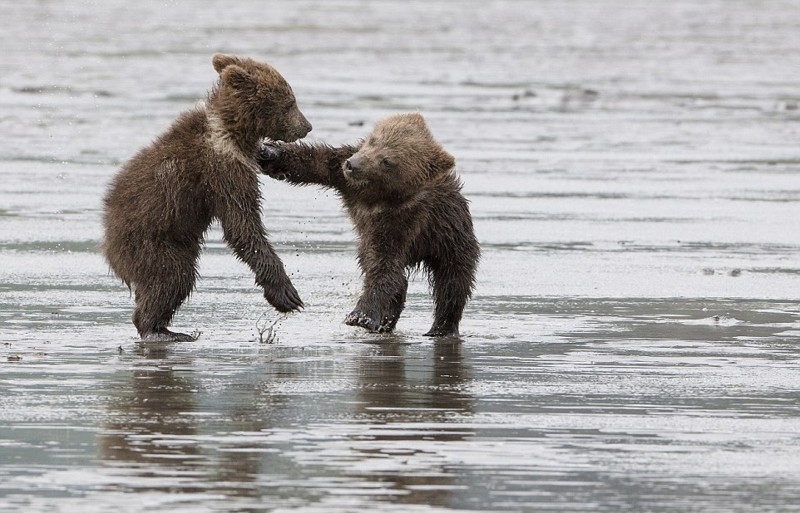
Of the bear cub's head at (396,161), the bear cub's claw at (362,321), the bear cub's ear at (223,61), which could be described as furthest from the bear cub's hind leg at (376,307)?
the bear cub's ear at (223,61)

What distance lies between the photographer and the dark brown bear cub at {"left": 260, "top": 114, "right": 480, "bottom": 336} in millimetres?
9812

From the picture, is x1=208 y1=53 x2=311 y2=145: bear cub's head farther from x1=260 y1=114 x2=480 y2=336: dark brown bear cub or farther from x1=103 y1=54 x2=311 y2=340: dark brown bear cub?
x1=260 y1=114 x2=480 y2=336: dark brown bear cub

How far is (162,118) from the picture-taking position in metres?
22.4

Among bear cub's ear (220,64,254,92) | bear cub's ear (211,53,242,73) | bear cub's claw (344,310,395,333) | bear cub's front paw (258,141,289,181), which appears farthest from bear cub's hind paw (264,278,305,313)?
bear cub's ear (211,53,242,73)

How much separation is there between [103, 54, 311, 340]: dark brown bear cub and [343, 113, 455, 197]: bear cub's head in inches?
23.7

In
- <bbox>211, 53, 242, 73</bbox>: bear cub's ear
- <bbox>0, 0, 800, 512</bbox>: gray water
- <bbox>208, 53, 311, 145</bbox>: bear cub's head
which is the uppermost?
<bbox>211, 53, 242, 73</bbox>: bear cub's ear

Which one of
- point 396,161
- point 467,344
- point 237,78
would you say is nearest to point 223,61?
point 237,78

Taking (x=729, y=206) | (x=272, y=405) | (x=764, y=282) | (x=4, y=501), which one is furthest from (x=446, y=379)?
(x=729, y=206)

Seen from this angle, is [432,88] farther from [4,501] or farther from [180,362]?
[4,501]

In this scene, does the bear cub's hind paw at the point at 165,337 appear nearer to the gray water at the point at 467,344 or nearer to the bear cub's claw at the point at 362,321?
the gray water at the point at 467,344

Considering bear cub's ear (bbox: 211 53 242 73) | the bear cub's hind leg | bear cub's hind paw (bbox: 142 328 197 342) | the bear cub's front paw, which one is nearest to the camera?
bear cub's hind paw (bbox: 142 328 197 342)

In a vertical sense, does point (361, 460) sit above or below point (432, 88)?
below

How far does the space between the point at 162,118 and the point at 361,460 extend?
16373 millimetres

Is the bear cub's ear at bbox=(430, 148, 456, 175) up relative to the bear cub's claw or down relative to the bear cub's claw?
up
